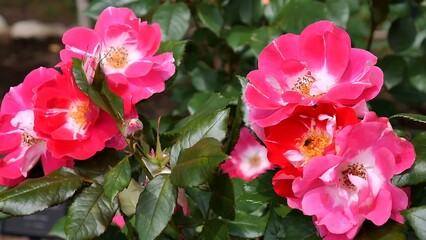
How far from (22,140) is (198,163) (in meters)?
0.30

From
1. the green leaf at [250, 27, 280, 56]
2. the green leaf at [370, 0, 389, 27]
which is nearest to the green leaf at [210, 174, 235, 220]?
A: the green leaf at [250, 27, 280, 56]

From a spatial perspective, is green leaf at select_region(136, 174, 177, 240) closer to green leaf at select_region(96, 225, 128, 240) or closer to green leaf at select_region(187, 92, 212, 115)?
green leaf at select_region(96, 225, 128, 240)

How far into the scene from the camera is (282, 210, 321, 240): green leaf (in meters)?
0.97

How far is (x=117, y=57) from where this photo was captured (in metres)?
1.10

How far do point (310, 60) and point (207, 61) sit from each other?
40.9 inches

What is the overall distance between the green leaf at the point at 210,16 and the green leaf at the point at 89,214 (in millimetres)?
803

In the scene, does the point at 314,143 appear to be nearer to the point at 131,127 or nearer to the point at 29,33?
the point at 131,127

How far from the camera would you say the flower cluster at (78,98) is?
1022mm

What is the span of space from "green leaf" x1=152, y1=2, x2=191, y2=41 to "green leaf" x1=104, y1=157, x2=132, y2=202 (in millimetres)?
764

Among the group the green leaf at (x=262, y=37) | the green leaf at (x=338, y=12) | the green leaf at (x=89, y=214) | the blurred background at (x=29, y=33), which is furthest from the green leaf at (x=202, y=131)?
the blurred background at (x=29, y=33)

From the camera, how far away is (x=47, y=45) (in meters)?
5.72

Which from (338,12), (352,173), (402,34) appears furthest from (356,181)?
(402,34)

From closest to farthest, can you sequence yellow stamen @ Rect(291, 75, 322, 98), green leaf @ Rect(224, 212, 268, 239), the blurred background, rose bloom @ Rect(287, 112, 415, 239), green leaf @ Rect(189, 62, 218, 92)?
rose bloom @ Rect(287, 112, 415, 239) < yellow stamen @ Rect(291, 75, 322, 98) < green leaf @ Rect(224, 212, 268, 239) < green leaf @ Rect(189, 62, 218, 92) < the blurred background

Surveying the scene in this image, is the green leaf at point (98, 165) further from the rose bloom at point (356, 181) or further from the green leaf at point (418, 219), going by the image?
the green leaf at point (418, 219)
